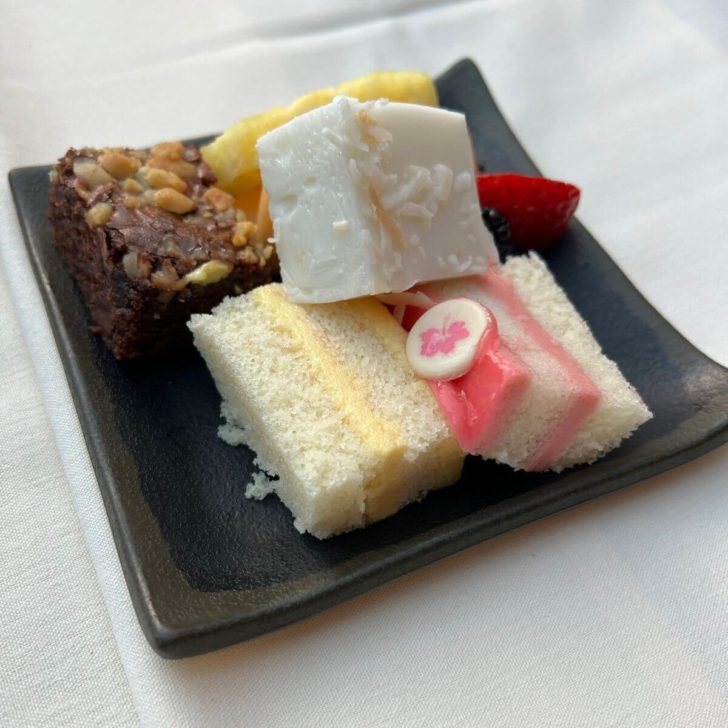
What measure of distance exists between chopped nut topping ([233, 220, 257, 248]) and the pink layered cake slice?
52 centimetres

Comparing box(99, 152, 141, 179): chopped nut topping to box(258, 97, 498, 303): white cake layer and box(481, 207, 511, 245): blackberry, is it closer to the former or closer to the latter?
box(258, 97, 498, 303): white cake layer

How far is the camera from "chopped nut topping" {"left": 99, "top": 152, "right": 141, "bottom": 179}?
2275 millimetres

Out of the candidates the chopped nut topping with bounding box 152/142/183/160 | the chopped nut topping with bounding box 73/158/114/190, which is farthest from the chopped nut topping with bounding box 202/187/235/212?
the chopped nut topping with bounding box 73/158/114/190

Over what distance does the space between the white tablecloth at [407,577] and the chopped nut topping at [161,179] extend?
57cm

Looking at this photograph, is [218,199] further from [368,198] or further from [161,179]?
[368,198]

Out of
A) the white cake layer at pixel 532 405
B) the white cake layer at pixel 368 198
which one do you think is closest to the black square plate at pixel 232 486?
the white cake layer at pixel 532 405

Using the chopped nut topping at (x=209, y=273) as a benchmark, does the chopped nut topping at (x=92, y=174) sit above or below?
above

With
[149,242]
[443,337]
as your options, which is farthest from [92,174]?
[443,337]

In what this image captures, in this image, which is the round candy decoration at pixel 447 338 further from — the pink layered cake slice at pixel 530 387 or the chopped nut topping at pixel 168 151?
the chopped nut topping at pixel 168 151

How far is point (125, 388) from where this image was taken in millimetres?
2225

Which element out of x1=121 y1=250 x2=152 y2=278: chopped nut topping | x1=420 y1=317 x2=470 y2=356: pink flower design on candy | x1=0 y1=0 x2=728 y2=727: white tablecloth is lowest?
x1=0 y1=0 x2=728 y2=727: white tablecloth

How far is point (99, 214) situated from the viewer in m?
2.15

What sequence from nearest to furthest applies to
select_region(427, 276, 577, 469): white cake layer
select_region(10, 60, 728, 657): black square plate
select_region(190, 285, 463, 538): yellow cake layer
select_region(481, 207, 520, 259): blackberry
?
1. select_region(10, 60, 728, 657): black square plate
2. select_region(190, 285, 463, 538): yellow cake layer
3. select_region(427, 276, 577, 469): white cake layer
4. select_region(481, 207, 520, 259): blackberry

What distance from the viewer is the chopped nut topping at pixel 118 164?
2275 millimetres
